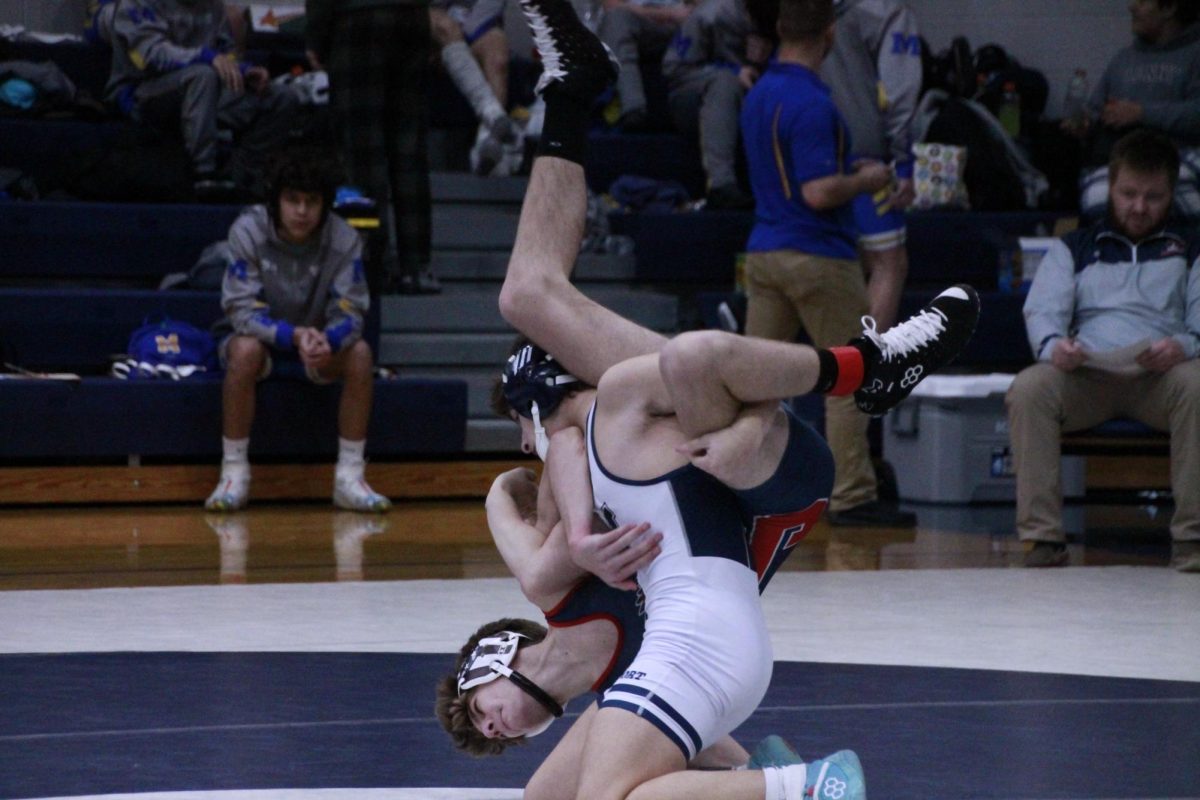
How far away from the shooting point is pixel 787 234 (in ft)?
17.9

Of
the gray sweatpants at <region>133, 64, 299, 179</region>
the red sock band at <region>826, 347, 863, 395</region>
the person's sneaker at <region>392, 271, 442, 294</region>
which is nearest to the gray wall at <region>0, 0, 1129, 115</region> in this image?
the person's sneaker at <region>392, 271, 442, 294</region>

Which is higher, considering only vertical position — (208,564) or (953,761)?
(953,761)

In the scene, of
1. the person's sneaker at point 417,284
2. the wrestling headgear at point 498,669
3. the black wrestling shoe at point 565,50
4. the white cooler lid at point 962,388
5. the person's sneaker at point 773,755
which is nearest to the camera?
the person's sneaker at point 773,755

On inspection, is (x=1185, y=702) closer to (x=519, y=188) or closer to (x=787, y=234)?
(x=787, y=234)

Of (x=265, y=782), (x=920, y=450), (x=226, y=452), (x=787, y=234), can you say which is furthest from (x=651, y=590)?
(x=920, y=450)

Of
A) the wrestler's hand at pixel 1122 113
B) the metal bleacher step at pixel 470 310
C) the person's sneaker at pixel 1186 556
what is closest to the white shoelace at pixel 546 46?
the person's sneaker at pixel 1186 556

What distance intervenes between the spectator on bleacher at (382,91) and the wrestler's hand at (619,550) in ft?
14.3

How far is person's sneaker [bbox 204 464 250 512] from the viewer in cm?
579

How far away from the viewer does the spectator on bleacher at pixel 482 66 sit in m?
7.25

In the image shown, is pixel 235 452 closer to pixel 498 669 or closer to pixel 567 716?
pixel 567 716

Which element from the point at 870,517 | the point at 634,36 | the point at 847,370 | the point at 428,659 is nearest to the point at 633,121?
the point at 634,36

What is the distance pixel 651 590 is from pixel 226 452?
11.8 feet

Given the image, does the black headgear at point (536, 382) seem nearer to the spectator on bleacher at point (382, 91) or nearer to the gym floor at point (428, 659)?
the gym floor at point (428, 659)

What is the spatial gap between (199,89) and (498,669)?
459 centimetres
